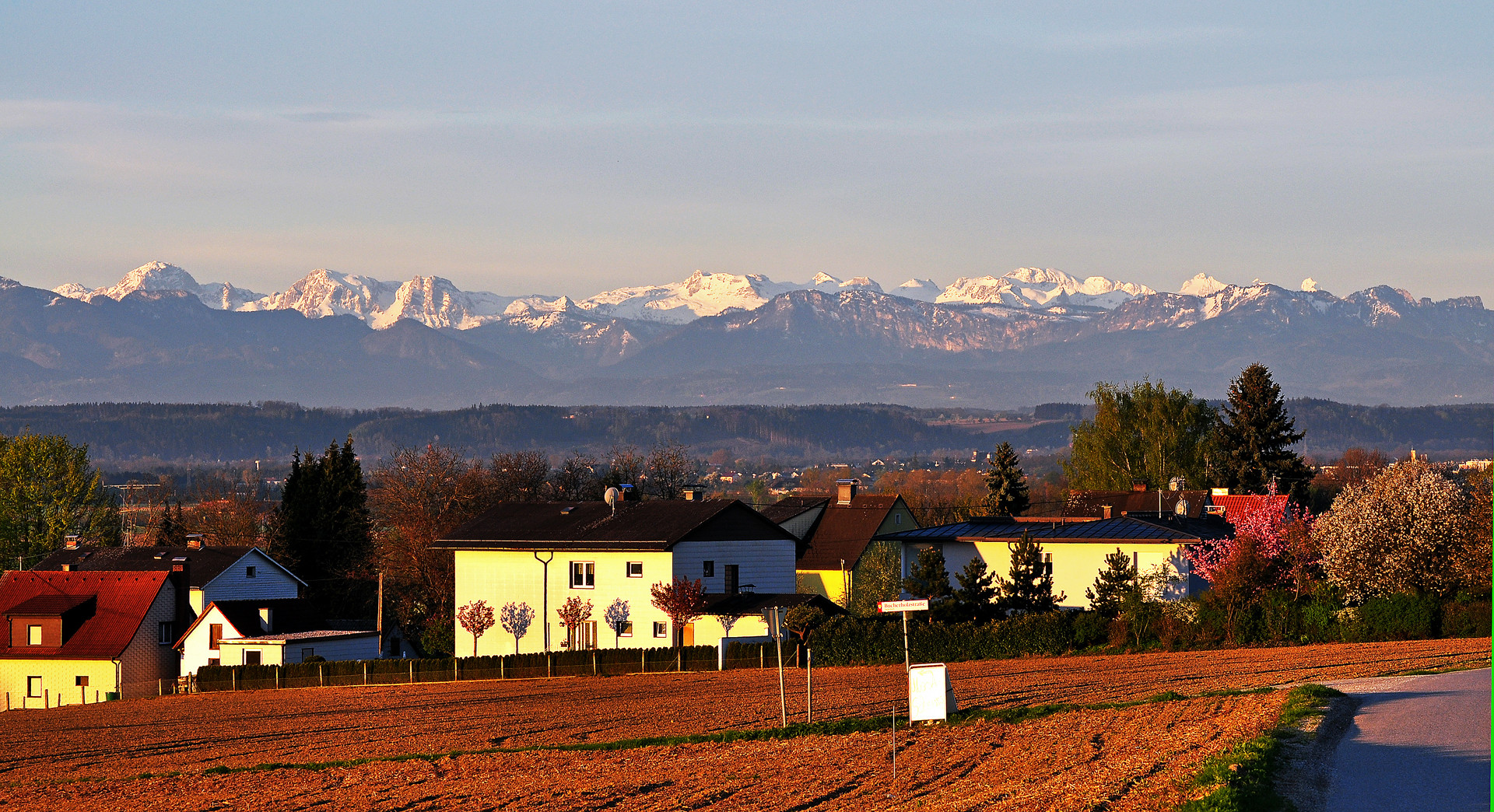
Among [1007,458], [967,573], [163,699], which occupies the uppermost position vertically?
[1007,458]

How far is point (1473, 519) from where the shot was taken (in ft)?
155

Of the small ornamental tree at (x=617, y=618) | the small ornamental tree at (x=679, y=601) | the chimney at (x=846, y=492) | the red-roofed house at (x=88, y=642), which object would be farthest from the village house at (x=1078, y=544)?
the red-roofed house at (x=88, y=642)

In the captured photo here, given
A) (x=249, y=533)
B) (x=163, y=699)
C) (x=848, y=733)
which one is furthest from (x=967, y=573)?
(x=249, y=533)

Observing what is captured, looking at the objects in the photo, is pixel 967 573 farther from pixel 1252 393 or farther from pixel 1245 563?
pixel 1252 393

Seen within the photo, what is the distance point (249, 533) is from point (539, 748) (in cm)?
8277

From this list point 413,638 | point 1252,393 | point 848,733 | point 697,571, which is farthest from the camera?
point 1252,393

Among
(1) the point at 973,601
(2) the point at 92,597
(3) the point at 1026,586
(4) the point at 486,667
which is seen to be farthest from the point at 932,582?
(2) the point at 92,597

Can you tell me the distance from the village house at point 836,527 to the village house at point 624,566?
10.9 m

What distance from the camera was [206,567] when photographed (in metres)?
71.2

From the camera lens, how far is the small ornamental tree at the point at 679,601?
57.4 metres

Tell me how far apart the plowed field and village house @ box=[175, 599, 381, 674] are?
9958 millimetres

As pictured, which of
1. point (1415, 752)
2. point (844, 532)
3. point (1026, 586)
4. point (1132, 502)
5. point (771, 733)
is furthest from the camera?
point (1132, 502)

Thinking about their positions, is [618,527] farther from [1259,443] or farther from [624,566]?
[1259,443]

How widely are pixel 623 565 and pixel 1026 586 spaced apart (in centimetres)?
1615
